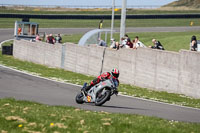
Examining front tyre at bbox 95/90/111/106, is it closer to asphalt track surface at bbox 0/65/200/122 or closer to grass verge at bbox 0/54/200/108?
asphalt track surface at bbox 0/65/200/122

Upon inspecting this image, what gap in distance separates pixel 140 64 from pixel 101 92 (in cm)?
870

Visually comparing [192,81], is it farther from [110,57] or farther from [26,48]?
[26,48]

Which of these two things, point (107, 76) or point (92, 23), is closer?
point (107, 76)

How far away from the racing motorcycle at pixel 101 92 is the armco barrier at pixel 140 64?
6398mm

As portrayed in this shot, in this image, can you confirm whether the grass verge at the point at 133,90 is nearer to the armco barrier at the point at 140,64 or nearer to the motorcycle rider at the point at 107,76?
the armco barrier at the point at 140,64

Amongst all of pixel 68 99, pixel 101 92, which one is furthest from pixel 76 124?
pixel 68 99

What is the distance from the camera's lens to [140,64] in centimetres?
2295

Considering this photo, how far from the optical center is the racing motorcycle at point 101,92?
46.3 feet

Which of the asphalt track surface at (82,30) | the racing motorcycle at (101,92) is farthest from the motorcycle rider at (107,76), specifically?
the asphalt track surface at (82,30)

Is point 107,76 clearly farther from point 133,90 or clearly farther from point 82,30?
point 82,30

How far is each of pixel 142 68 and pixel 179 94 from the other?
2940 mm

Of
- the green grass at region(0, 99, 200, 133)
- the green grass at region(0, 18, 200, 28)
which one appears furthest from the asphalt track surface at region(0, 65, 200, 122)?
the green grass at region(0, 18, 200, 28)

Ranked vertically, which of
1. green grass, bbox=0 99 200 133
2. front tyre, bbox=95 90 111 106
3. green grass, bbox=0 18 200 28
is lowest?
front tyre, bbox=95 90 111 106

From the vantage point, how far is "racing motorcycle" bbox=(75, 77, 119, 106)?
14.1 meters
